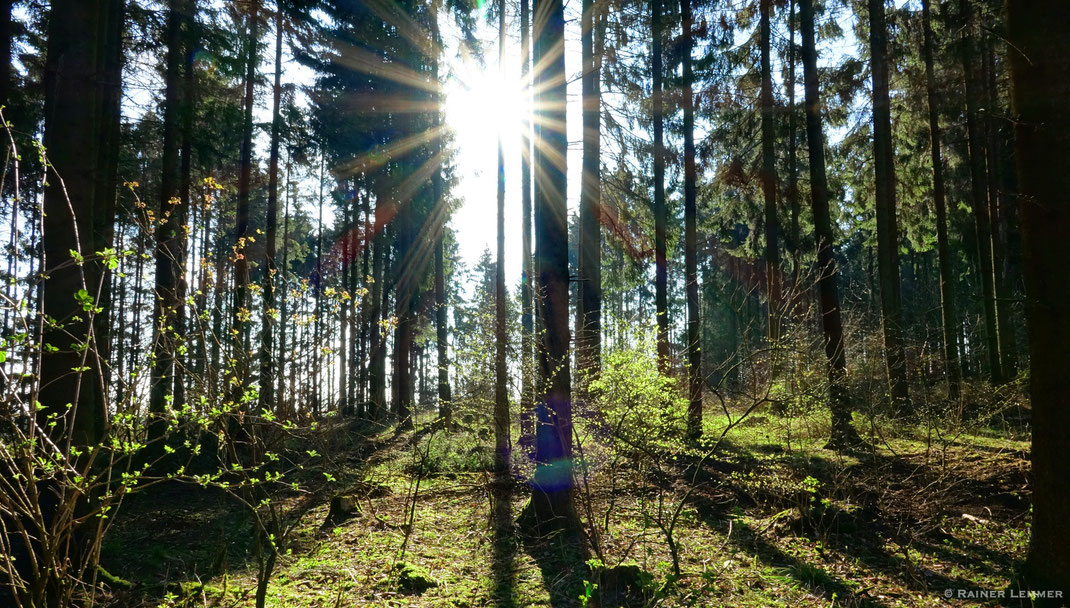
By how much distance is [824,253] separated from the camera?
33.6 ft

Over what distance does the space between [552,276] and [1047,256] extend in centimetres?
475

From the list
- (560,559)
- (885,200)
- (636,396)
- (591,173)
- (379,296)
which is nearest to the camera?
(636,396)

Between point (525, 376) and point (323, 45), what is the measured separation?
43.9ft

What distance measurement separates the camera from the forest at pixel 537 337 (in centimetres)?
458

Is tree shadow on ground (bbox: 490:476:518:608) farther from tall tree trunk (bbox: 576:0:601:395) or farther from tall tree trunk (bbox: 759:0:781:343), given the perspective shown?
tall tree trunk (bbox: 759:0:781:343)

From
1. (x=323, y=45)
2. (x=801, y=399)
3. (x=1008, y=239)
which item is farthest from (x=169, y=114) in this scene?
(x=1008, y=239)

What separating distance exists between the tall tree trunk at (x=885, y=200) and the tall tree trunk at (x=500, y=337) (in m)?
7.64

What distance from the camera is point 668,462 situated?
10.1 m

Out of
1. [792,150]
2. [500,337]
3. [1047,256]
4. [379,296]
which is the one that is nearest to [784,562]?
[1047,256]

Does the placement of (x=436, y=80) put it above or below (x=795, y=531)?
above

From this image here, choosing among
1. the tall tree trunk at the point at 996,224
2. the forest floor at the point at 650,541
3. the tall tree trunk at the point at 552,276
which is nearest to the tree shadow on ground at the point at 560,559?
the forest floor at the point at 650,541

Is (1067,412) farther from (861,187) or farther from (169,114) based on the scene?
(169,114)

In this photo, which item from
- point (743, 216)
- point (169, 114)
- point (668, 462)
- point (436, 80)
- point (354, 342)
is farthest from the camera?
point (436, 80)

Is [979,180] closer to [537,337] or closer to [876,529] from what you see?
[876,529]
